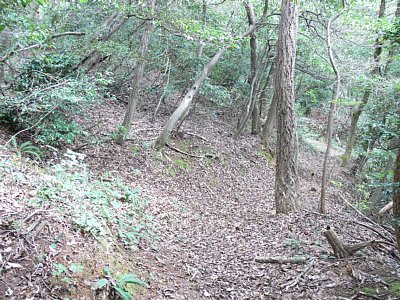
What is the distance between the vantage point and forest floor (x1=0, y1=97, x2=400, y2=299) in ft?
12.5

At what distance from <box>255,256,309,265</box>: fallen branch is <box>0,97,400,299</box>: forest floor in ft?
Result: 0.26

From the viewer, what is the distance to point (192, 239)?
7328 mm

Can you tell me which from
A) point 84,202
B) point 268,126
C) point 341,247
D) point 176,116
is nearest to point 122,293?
point 84,202

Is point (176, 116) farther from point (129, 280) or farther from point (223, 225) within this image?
point (129, 280)

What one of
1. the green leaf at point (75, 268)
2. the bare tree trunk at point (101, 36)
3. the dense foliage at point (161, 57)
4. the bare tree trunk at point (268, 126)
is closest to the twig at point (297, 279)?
the dense foliage at point (161, 57)

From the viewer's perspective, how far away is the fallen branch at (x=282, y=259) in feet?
Answer: 18.5

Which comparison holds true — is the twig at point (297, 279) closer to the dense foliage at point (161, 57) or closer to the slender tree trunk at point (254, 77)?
the dense foliage at point (161, 57)

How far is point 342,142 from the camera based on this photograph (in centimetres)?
2370

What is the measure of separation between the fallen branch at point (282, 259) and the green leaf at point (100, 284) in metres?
3.10

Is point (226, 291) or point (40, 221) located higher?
point (40, 221)

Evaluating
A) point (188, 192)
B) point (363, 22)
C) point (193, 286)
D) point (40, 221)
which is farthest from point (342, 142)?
point (40, 221)

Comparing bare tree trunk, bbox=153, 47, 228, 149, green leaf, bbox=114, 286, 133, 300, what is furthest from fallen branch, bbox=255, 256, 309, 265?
bare tree trunk, bbox=153, 47, 228, 149

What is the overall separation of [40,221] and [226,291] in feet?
9.56

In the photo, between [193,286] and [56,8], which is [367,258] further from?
[56,8]
